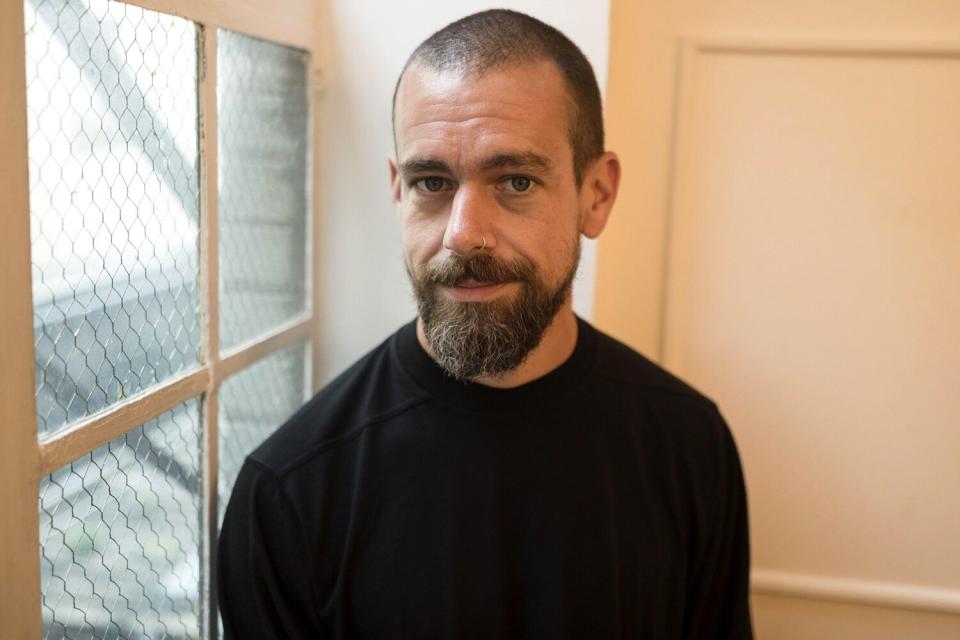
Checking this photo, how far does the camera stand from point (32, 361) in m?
0.74

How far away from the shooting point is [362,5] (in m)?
1.34

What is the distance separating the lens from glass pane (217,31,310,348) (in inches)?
45.4

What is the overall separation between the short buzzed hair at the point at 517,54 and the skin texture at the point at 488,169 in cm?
1

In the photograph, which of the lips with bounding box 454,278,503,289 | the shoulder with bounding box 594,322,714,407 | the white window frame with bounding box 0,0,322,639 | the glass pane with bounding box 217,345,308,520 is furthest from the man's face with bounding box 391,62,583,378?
the glass pane with bounding box 217,345,308,520

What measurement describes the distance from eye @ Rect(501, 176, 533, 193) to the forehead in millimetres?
36

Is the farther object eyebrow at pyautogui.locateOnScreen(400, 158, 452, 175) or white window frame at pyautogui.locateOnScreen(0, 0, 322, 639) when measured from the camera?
eyebrow at pyautogui.locateOnScreen(400, 158, 452, 175)

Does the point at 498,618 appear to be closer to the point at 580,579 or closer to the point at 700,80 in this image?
the point at 580,579

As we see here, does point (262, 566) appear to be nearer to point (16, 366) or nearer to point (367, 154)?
point (16, 366)

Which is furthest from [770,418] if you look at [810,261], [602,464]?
[602,464]

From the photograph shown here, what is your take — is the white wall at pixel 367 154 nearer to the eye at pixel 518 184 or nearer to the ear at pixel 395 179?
the ear at pixel 395 179

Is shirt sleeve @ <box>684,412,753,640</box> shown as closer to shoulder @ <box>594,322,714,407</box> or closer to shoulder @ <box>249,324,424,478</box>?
shoulder @ <box>594,322,714,407</box>

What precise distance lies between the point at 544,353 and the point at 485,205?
0.70 feet

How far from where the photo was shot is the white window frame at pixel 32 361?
70 cm

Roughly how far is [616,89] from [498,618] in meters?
0.85
